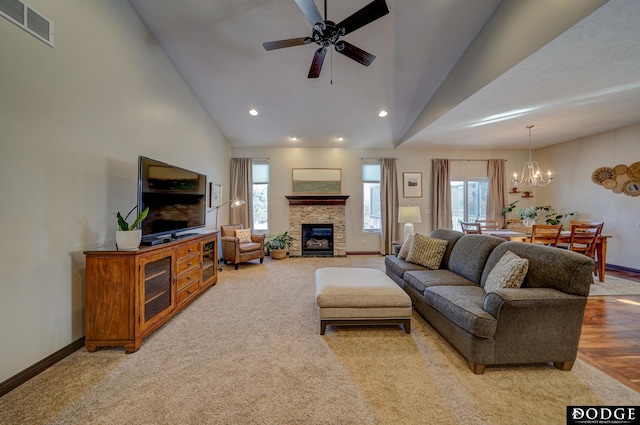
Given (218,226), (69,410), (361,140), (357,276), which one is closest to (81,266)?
(69,410)

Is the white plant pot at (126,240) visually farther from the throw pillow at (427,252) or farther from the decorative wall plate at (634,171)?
the decorative wall plate at (634,171)

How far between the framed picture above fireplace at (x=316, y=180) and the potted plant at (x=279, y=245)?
4.06 feet

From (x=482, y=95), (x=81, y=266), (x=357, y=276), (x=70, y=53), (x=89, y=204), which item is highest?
(x=482, y=95)

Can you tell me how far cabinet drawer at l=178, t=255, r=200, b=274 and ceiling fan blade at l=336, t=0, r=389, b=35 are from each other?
3024 mm

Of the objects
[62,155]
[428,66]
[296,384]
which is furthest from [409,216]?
[62,155]

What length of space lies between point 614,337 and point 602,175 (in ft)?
14.4

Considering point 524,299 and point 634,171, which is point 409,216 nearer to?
point 524,299

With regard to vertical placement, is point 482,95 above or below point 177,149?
above

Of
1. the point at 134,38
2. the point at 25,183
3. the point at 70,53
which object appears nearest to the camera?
the point at 25,183

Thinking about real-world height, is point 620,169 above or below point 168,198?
above

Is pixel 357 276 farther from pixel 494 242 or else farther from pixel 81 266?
pixel 81 266

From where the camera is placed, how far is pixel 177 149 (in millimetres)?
3814

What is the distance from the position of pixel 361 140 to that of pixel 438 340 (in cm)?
471

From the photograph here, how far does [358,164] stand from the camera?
6320 millimetres
